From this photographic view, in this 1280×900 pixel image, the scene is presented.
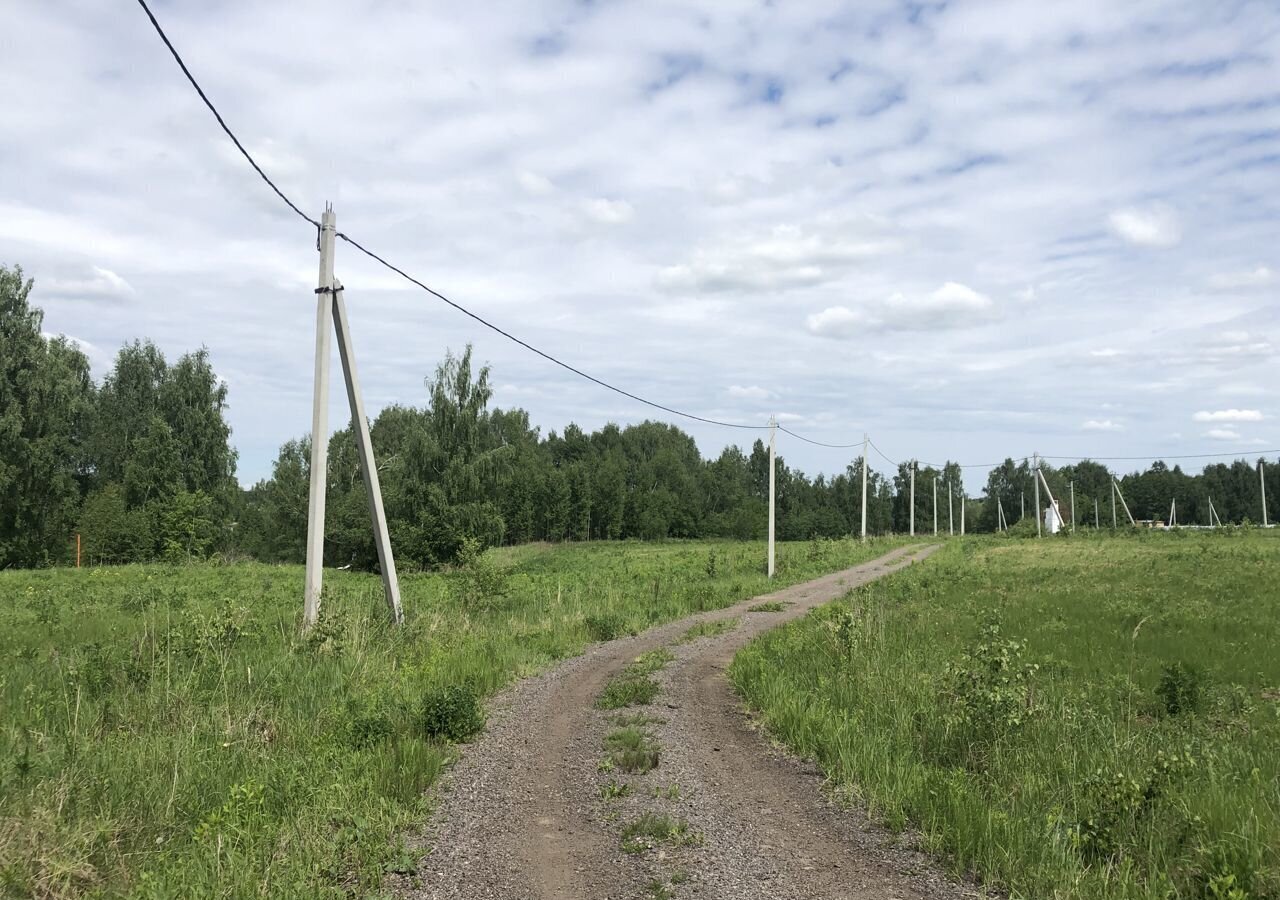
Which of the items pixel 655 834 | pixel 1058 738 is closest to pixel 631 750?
pixel 655 834

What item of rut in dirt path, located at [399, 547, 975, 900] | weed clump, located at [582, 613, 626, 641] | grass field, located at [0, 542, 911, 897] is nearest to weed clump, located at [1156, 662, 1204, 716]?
rut in dirt path, located at [399, 547, 975, 900]

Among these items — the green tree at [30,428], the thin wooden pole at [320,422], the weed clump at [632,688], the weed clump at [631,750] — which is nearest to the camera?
the weed clump at [631,750]

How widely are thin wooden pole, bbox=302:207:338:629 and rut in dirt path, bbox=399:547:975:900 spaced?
398 cm

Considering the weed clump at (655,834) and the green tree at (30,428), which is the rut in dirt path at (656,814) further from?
the green tree at (30,428)

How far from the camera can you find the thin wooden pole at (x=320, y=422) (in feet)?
37.2

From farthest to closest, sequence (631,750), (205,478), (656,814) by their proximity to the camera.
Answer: (205,478) < (631,750) < (656,814)

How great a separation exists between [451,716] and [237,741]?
177 cm

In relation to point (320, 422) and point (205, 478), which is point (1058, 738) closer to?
point (320, 422)

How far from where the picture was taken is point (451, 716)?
7.62m

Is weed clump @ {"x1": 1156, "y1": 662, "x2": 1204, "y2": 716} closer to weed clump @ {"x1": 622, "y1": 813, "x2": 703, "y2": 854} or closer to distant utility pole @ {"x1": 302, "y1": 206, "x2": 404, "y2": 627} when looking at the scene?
weed clump @ {"x1": 622, "y1": 813, "x2": 703, "y2": 854}

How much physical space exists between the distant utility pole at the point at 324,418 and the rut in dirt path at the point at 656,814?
13.3 feet

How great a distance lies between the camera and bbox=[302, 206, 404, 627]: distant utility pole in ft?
37.3

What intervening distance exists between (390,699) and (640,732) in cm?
263

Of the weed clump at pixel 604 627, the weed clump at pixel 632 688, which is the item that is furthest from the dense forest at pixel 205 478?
the weed clump at pixel 632 688
